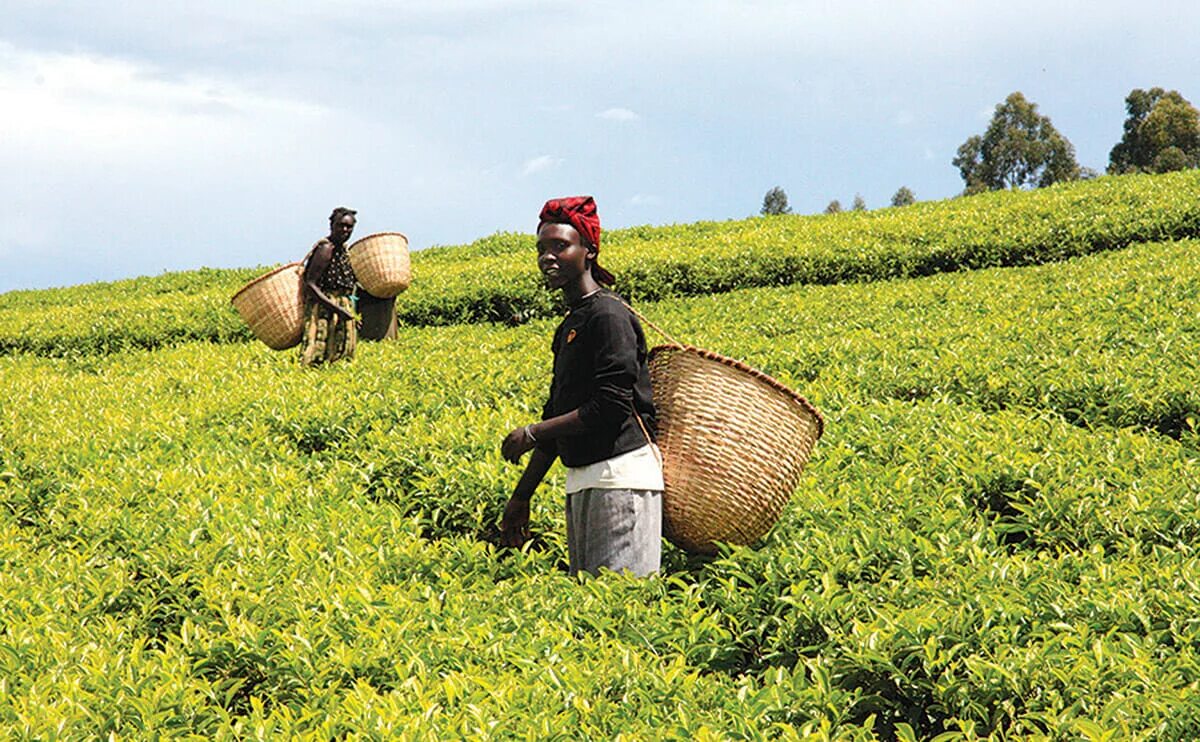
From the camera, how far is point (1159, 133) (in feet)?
162

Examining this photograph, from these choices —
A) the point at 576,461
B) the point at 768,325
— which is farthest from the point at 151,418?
the point at 768,325

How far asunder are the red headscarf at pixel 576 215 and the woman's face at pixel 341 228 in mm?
5589

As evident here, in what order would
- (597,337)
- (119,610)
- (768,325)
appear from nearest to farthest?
(597,337) < (119,610) < (768,325)

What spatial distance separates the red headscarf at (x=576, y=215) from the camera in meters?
4.15

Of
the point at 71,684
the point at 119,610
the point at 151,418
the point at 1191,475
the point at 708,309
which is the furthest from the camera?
the point at 708,309

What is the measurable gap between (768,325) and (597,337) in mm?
7336

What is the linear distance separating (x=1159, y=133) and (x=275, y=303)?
166 ft

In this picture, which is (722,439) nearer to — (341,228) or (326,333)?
(341,228)

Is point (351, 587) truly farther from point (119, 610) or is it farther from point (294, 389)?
point (294, 389)

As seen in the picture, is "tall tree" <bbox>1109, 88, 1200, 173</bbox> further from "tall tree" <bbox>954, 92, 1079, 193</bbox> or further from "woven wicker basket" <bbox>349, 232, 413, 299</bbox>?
"woven wicker basket" <bbox>349, 232, 413, 299</bbox>

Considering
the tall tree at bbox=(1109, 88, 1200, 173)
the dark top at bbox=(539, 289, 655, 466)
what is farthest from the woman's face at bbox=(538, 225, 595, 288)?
the tall tree at bbox=(1109, 88, 1200, 173)

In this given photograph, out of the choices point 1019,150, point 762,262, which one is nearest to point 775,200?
point 1019,150

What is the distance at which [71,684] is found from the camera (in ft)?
11.4

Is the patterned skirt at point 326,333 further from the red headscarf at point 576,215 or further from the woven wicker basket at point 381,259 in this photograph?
the red headscarf at point 576,215
